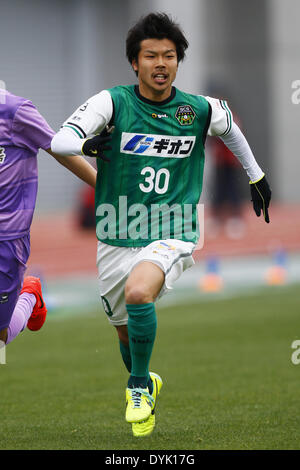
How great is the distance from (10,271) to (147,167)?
3.24ft

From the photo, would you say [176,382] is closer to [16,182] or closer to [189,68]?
[16,182]

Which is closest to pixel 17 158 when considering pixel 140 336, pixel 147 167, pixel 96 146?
pixel 96 146

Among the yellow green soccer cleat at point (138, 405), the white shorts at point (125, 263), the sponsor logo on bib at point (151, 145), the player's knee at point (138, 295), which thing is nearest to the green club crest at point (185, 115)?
the sponsor logo on bib at point (151, 145)

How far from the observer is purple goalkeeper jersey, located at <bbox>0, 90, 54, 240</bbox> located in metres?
5.88

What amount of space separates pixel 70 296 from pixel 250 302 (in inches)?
97.8

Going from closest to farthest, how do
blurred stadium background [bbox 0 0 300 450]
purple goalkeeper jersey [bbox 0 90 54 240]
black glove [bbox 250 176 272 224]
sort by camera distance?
purple goalkeeper jersey [bbox 0 90 54 240] < black glove [bbox 250 176 272 224] < blurred stadium background [bbox 0 0 300 450]

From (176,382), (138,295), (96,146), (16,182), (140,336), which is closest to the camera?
(96,146)

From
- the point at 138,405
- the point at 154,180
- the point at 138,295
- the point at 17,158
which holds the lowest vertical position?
the point at 138,405

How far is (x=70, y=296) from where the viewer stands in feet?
44.9

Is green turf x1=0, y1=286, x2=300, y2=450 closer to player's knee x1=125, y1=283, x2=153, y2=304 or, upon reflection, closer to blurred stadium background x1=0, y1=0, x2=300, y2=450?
player's knee x1=125, y1=283, x2=153, y2=304

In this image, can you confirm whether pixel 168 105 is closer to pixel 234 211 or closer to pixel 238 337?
pixel 238 337

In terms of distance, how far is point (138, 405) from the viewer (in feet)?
18.9

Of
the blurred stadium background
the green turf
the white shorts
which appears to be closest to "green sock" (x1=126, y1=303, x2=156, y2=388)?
the white shorts

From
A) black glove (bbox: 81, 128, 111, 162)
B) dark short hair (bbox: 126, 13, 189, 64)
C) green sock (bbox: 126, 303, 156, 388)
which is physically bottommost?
green sock (bbox: 126, 303, 156, 388)
